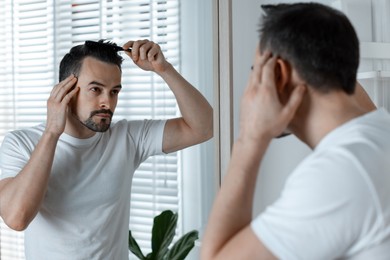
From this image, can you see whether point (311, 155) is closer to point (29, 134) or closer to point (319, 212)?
point (319, 212)

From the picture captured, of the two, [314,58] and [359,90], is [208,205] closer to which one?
[359,90]

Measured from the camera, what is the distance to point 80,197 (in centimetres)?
115

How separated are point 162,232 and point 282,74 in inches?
28.0

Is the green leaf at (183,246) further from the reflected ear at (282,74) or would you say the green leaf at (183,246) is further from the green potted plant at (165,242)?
the reflected ear at (282,74)

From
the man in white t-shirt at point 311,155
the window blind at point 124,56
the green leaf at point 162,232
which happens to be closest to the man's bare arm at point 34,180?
the window blind at point 124,56

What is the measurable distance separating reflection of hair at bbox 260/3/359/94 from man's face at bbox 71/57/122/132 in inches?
21.7

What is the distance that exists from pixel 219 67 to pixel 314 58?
0.62 metres

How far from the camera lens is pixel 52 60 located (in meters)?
1.32

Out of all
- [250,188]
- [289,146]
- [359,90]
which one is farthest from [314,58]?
[289,146]

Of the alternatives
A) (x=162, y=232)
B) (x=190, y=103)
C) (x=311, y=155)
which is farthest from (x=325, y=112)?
(x=162, y=232)

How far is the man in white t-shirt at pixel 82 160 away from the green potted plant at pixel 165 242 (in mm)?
61

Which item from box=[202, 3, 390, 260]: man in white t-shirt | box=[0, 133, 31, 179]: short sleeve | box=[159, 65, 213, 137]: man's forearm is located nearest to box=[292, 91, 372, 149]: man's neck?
box=[202, 3, 390, 260]: man in white t-shirt

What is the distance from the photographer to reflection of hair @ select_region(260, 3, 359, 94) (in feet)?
2.10

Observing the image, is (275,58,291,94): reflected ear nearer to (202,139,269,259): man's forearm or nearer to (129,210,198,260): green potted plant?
(202,139,269,259): man's forearm
